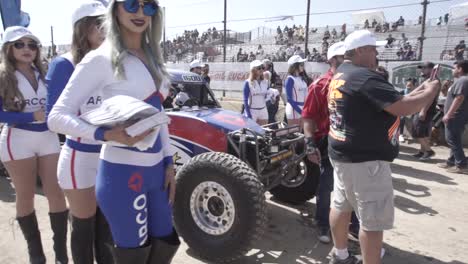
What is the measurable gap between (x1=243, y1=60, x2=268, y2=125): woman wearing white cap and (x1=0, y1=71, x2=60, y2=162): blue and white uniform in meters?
4.45

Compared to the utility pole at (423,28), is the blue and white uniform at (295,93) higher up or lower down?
lower down

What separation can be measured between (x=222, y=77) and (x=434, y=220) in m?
15.1

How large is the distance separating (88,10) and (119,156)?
41.2 inches

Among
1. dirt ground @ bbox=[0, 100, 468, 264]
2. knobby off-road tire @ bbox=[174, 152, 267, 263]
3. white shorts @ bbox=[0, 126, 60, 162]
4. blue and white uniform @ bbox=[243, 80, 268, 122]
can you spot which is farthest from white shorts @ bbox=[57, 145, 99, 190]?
blue and white uniform @ bbox=[243, 80, 268, 122]

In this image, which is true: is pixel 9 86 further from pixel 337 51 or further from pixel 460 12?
pixel 460 12

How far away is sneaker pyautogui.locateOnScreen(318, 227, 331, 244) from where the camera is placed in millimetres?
4070

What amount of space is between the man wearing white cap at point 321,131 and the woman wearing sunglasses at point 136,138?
2.20m

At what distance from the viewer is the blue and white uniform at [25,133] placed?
2.88 m

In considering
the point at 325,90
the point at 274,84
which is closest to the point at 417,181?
the point at 325,90

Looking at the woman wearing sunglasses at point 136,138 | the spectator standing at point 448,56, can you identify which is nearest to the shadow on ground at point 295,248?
the woman wearing sunglasses at point 136,138

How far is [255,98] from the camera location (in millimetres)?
7121

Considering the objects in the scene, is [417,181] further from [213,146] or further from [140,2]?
[140,2]

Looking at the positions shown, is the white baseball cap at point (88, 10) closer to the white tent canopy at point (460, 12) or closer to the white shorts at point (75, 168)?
the white shorts at point (75, 168)

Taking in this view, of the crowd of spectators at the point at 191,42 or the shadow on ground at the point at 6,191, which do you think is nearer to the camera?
the shadow on ground at the point at 6,191
